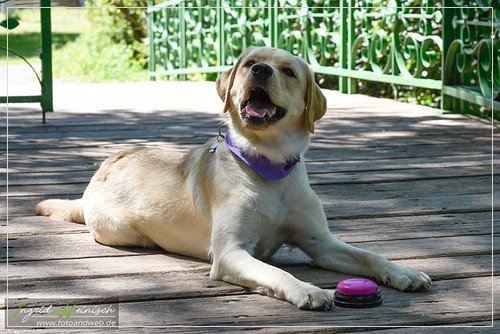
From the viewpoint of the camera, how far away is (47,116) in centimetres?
809

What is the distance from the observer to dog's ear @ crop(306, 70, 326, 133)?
3.70 m

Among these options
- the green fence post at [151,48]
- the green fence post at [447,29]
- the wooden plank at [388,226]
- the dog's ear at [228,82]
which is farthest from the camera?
the green fence post at [151,48]

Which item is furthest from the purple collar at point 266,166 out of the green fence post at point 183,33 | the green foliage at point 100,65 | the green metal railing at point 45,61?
the green foliage at point 100,65

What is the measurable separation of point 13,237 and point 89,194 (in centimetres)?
38

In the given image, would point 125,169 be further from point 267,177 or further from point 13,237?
point 267,177

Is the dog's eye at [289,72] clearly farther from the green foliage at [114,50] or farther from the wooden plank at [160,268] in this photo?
the green foliage at [114,50]

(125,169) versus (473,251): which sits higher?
(125,169)

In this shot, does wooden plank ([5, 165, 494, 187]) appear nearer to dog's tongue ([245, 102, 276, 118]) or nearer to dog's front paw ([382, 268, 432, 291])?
dog's tongue ([245, 102, 276, 118])

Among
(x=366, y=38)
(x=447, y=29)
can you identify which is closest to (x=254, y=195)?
(x=447, y=29)

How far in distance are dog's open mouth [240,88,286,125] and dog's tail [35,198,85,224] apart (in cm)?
115

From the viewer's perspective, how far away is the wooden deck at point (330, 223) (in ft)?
10.0

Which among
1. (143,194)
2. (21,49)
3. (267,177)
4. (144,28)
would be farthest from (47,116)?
(21,49)

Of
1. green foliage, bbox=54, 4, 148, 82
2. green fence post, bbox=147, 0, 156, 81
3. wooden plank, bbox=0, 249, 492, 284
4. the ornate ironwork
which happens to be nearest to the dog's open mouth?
wooden plank, bbox=0, 249, 492, 284

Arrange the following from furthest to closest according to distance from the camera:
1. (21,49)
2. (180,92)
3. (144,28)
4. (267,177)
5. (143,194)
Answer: (21,49), (144,28), (180,92), (143,194), (267,177)
